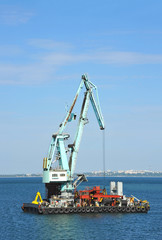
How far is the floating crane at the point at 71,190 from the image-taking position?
8556 cm

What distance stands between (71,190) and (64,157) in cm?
546

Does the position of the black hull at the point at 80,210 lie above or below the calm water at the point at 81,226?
above

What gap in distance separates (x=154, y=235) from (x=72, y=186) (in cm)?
2408

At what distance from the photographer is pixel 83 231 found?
70000 mm

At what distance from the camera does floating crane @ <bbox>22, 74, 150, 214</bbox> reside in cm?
8556

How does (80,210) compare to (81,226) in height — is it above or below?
above

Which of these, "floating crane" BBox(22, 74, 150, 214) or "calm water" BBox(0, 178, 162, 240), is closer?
"calm water" BBox(0, 178, 162, 240)

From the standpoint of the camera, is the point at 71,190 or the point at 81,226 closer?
the point at 81,226

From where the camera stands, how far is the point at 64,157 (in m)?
90.8

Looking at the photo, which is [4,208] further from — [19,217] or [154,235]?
[154,235]

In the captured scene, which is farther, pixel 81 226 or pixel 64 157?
pixel 64 157

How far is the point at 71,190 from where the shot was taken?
297 feet

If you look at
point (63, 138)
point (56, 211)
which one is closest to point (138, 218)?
point (56, 211)

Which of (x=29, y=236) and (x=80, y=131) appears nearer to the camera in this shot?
(x=29, y=236)
